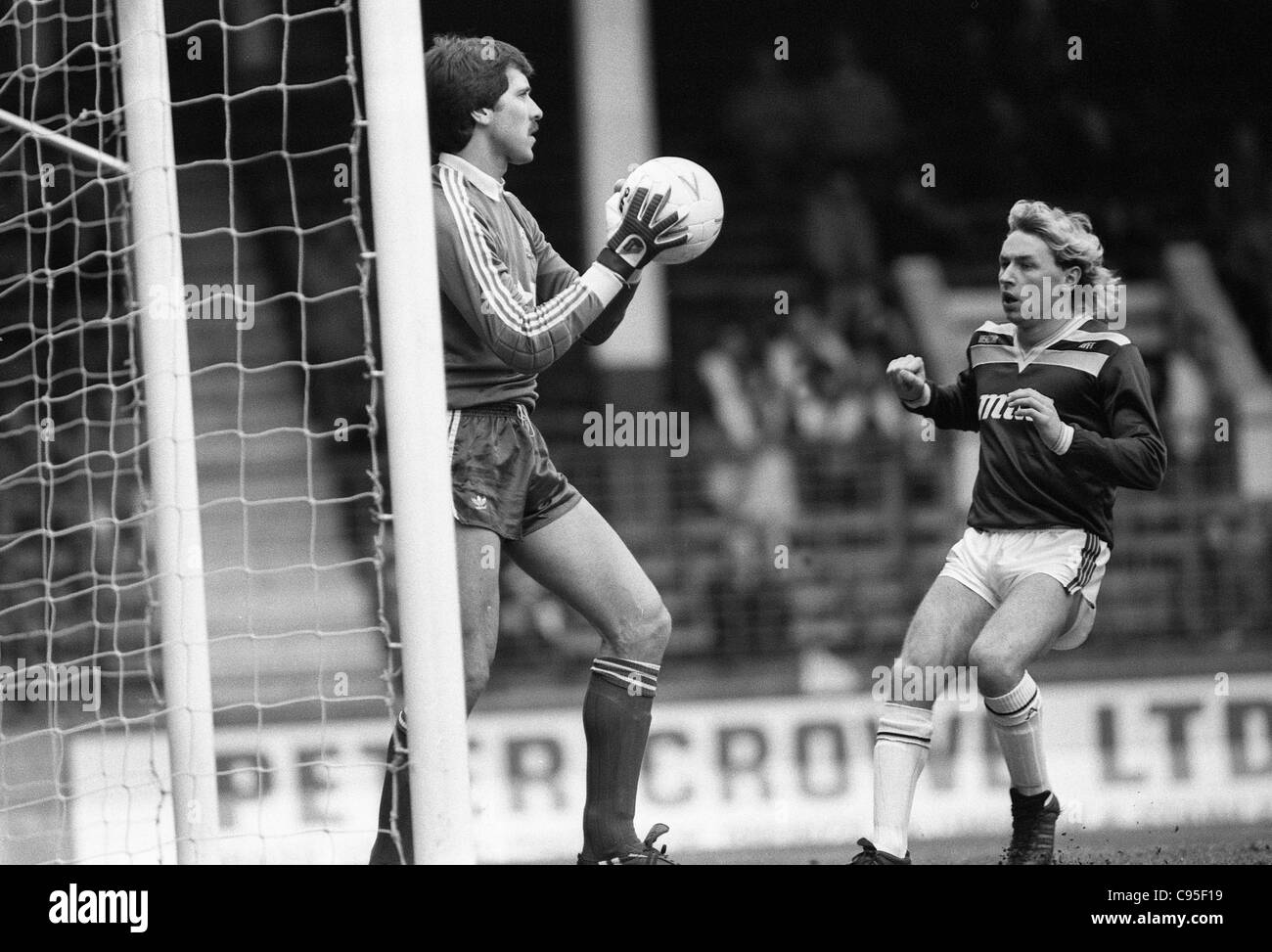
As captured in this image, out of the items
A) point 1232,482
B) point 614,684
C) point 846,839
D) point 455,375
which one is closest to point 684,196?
point 455,375

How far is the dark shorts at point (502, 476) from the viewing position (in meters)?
3.07

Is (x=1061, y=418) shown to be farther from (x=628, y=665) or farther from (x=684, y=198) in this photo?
(x=628, y=665)

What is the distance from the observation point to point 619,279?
315 cm

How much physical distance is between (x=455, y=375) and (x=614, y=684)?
68cm

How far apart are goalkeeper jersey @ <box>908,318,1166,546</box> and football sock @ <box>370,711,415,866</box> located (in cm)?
128

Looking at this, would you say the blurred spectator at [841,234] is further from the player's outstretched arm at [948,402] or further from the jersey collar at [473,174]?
the jersey collar at [473,174]

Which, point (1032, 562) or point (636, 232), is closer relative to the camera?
point (636, 232)

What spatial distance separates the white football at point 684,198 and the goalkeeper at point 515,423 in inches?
1.1

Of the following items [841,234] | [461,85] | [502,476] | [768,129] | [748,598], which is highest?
[768,129]

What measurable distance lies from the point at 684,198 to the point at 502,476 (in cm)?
66

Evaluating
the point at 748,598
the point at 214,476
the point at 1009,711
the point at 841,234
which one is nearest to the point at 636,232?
the point at 1009,711

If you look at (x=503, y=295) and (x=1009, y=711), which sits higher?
(x=503, y=295)

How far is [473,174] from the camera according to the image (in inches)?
128
